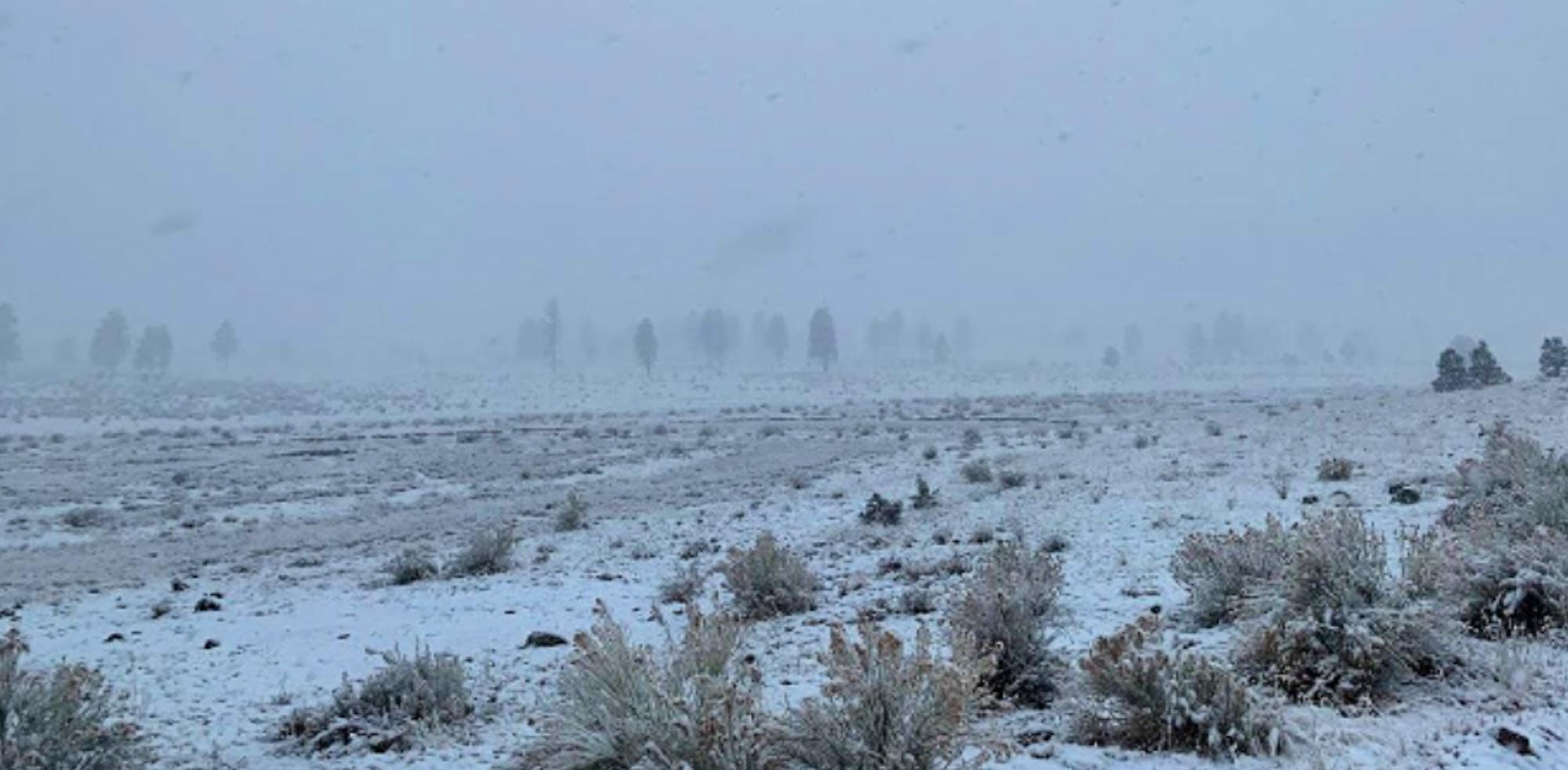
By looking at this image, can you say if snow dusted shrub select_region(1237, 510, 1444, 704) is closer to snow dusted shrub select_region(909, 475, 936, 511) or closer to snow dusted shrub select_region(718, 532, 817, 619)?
snow dusted shrub select_region(718, 532, 817, 619)

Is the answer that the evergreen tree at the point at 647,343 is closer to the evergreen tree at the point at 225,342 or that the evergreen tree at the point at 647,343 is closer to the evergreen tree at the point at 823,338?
the evergreen tree at the point at 823,338

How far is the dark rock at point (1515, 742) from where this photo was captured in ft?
15.7

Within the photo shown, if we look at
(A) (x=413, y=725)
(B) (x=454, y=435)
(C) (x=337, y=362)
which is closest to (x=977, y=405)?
(B) (x=454, y=435)

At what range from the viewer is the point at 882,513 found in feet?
52.4

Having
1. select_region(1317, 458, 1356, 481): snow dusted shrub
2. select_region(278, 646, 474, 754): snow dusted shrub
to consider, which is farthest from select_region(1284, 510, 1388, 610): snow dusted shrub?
select_region(1317, 458, 1356, 481): snow dusted shrub

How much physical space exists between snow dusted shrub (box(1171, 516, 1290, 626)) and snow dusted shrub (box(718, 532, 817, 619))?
3.58 meters

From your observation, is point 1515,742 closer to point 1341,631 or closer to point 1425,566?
point 1341,631

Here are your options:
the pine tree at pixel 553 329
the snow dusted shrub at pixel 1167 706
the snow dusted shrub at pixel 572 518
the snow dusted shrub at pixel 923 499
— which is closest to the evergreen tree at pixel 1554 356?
the snow dusted shrub at pixel 923 499

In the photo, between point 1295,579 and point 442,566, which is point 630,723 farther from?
point 442,566

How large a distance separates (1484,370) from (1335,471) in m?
30.3

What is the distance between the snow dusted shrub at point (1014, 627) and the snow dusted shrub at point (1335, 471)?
1116 cm

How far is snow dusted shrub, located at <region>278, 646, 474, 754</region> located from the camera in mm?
6309

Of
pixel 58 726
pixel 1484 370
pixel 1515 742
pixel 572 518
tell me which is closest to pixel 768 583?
pixel 58 726

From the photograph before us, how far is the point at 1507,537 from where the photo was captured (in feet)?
26.9
